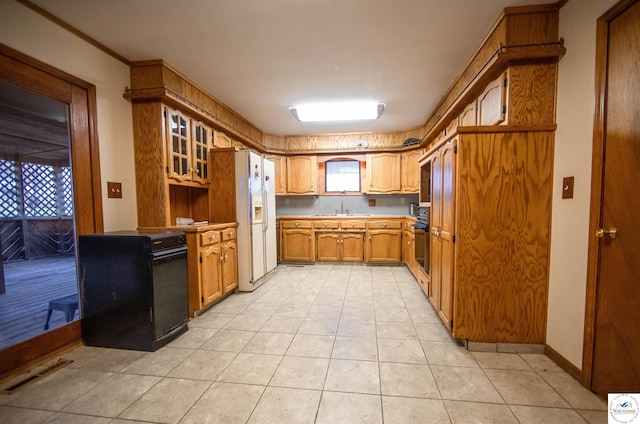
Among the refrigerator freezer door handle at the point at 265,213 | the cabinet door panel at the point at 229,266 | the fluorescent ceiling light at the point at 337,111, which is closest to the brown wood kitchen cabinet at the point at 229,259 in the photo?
the cabinet door panel at the point at 229,266

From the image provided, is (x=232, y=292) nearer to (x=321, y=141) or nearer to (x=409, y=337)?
(x=409, y=337)

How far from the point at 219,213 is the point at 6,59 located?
2.07m

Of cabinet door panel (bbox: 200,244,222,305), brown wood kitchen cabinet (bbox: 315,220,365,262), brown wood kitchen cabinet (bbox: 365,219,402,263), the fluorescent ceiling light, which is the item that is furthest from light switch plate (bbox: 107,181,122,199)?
brown wood kitchen cabinet (bbox: 365,219,402,263)

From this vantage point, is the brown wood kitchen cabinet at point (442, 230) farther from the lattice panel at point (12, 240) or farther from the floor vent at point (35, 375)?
the lattice panel at point (12, 240)

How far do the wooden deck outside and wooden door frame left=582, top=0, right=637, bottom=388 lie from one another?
362 centimetres

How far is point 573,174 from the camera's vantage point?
1.63 metres

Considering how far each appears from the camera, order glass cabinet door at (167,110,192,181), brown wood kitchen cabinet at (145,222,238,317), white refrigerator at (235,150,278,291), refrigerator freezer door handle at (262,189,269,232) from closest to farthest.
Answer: brown wood kitchen cabinet at (145,222,238,317)
glass cabinet door at (167,110,192,181)
white refrigerator at (235,150,278,291)
refrigerator freezer door handle at (262,189,269,232)

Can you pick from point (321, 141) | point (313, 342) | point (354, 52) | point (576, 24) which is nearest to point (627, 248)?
point (576, 24)

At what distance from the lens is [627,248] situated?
4.36 feet

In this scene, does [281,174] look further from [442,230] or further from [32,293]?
[32,293]

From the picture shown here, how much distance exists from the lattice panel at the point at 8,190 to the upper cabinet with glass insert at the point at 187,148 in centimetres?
103

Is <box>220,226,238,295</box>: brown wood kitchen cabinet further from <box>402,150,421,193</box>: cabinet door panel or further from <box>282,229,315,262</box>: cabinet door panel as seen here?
<box>402,150,421,193</box>: cabinet door panel

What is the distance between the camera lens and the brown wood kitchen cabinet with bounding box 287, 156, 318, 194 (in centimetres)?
495

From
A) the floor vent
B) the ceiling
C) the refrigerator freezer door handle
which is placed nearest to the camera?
the floor vent
